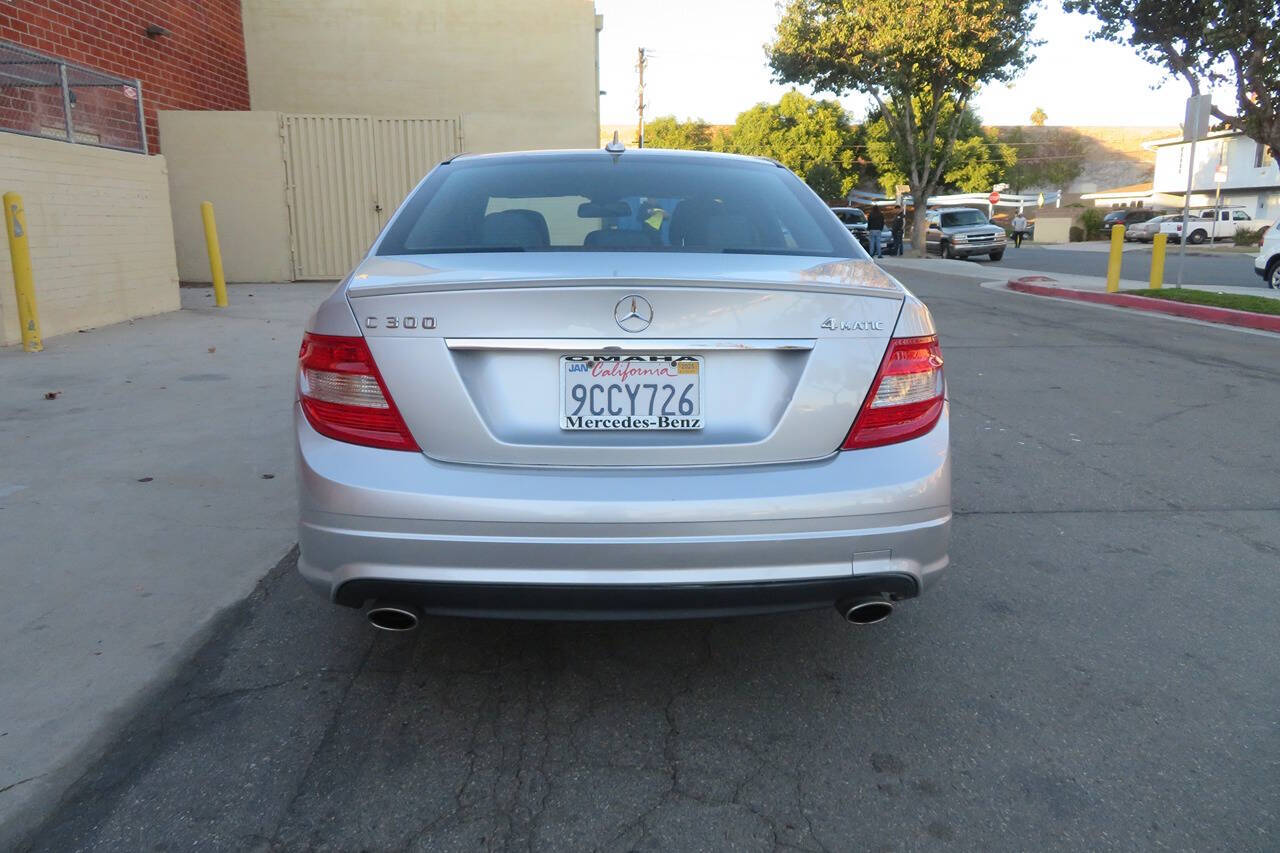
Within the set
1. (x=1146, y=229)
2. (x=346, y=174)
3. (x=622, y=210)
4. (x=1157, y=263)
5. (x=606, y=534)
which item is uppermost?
(x=346, y=174)

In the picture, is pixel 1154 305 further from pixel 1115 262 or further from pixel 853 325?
pixel 853 325

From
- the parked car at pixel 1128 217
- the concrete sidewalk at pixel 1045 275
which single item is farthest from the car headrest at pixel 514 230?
the parked car at pixel 1128 217

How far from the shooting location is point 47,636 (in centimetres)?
336

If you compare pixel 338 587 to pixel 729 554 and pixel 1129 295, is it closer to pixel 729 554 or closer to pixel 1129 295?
pixel 729 554

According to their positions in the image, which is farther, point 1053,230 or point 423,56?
point 1053,230

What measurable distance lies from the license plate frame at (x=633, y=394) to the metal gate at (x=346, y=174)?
15197 mm

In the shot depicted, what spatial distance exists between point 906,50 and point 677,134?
6681 cm

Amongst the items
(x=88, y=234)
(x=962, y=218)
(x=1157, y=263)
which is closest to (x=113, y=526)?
(x=88, y=234)

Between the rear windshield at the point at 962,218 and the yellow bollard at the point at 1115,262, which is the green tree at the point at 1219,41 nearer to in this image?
the yellow bollard at the point at 1115,262

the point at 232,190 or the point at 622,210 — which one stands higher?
the point at 232,190

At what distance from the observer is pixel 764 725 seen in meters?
2.84

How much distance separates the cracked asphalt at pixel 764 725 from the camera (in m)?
2.37

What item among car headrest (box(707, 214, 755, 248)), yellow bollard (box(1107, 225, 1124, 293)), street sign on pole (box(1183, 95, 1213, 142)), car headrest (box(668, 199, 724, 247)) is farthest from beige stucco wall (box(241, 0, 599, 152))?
car headrest (box(707, 214, 755, 248))

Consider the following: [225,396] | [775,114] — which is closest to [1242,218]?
[775,114]
